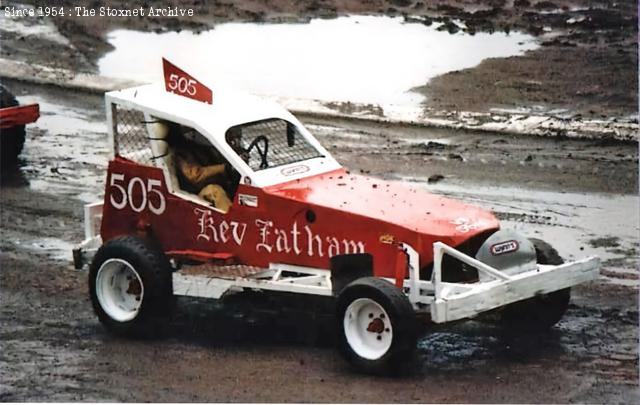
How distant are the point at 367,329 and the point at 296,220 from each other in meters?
0.86

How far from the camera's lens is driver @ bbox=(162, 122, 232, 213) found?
9773 millimetres

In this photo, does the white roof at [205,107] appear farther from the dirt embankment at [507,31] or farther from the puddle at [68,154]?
the puddle at [68,154]

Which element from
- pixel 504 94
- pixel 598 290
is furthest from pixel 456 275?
pixel 504 94

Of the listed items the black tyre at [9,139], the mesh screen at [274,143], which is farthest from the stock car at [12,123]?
the mesh screen at [274,143]

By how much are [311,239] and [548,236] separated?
8.12ft

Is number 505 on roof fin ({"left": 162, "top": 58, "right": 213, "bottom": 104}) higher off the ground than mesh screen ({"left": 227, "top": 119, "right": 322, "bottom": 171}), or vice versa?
number 505 on roof fin ({"left": 162, "top": 58, "right": 213, "bottom": 104})

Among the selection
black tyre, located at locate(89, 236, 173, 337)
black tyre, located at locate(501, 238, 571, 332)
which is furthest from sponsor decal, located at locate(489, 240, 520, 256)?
black tyre, located at locate(89, 236, 173, 337)

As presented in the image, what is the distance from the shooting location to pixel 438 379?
918 centimetres

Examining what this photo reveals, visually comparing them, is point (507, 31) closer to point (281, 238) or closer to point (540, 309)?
point (540, 309)

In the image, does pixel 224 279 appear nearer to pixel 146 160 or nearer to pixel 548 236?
pixel 146 160

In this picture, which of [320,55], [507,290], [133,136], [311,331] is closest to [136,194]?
[133,136]

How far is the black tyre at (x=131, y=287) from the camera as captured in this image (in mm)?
9492

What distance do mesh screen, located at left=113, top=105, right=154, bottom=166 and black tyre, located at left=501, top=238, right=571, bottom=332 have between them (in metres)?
2.48

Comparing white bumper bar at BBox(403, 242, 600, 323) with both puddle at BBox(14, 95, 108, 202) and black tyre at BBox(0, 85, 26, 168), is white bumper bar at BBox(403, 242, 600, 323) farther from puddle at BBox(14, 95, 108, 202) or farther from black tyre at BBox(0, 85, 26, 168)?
black tyre at BBox(0, 85, 26, 168)
